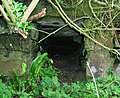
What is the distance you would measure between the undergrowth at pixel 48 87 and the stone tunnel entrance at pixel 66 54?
0.74 meters

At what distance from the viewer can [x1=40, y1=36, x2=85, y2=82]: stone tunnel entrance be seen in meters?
4.30

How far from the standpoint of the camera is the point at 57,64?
182 inches

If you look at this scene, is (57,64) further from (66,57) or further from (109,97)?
(109,97)

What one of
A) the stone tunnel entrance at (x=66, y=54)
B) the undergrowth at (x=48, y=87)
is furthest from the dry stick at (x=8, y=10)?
the stone tunnel entrance at (x=66, y=54)

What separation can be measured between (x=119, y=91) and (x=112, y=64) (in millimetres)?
521

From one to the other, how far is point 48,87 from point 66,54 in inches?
84.4

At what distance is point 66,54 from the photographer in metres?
5.14

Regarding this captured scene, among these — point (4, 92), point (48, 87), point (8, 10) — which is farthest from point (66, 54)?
point (8, 10)

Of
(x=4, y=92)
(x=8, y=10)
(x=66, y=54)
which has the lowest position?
(x=66, y=54)

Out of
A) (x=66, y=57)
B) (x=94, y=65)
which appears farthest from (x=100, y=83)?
(x=66, y=57)

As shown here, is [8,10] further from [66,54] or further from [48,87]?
[66,54]

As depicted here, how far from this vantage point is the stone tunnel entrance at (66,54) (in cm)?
430

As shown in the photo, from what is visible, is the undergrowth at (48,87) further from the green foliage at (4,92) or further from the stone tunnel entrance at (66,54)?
the stone tunnel entrance at (66,54)

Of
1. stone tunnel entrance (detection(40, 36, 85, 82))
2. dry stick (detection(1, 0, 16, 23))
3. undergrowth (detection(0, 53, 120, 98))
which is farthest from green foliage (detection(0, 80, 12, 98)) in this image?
stone tunnel entrance (detection(40, 36, 85, 82))
